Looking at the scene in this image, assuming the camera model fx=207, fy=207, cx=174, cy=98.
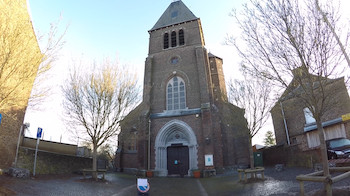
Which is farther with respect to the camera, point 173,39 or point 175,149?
point 173,39

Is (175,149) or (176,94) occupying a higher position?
(176,94)

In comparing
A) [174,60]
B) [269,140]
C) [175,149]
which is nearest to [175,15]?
[174,60]

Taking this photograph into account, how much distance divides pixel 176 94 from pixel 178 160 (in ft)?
20.6

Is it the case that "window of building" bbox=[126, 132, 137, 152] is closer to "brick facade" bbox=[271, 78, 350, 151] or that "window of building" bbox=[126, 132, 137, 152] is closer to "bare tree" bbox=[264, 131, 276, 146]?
"brick facade" bbox=[271, 78, 350, 151]

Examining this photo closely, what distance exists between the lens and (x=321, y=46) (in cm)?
548

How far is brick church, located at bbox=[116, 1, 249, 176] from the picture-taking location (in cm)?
1692

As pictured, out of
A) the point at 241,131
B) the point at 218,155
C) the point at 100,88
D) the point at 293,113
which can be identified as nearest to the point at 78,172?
the point at 100,88

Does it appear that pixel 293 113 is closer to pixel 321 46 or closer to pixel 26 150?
pixel 321 46

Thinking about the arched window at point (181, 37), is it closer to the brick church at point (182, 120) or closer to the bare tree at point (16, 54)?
the brick church at point (182, 120)

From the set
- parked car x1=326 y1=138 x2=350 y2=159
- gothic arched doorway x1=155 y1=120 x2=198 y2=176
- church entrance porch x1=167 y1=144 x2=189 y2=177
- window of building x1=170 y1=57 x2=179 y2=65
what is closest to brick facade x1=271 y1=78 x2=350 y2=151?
parked car x1=326 y1=138 x2=350 y2=159

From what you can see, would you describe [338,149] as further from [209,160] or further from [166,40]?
[166,40]

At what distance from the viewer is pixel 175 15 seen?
1042 inches

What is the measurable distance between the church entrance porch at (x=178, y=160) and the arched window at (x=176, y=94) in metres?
3.76

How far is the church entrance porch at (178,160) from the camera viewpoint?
701 inches
